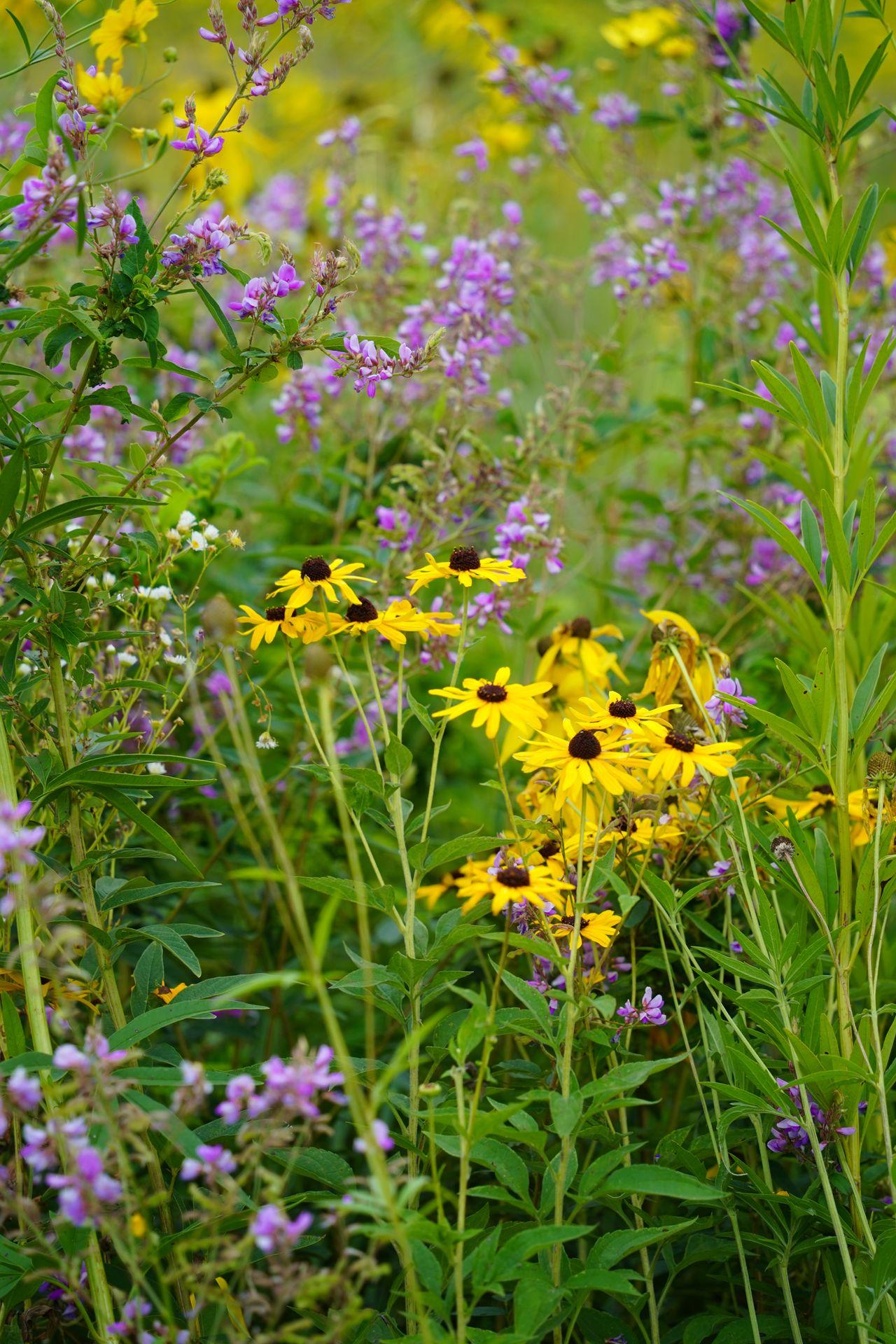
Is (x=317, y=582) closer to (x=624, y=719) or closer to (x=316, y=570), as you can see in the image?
(x=316, y=570)

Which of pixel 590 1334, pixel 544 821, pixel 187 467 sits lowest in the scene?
pixel 590 1334

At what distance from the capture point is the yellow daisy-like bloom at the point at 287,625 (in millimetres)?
1085

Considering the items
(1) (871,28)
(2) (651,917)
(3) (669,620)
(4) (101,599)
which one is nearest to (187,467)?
(4) (101,599)

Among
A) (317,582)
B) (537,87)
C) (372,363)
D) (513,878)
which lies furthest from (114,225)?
(537,87)

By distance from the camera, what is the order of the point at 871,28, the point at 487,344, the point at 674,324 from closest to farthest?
the point at 487,344, the point at 674,324, the point at 871,28

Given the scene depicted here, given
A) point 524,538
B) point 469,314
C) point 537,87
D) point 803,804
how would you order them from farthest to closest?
point 537,87 → point 469,314 → point 524,538 → point 803,804

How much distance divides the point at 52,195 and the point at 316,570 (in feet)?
1.28

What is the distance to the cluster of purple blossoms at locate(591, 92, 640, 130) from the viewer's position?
2373 millimetres

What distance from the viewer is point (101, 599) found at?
122 cm

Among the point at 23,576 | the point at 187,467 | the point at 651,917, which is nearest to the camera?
the point at 23,576

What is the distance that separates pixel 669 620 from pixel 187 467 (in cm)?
84

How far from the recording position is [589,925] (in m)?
1.06

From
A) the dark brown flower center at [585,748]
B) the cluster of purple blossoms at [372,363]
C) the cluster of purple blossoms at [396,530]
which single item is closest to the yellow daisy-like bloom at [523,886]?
the dark brown flower center at [585,748]

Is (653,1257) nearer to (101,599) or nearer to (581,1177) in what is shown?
(581,1177)
